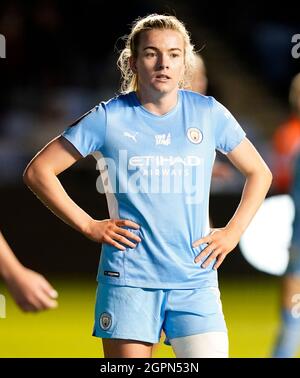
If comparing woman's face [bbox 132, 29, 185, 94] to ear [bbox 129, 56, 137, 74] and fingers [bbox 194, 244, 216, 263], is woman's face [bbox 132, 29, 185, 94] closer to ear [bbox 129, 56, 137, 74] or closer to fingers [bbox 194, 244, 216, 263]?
ear [bbox 129, 56, 137, 74]

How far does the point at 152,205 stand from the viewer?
15.3 feet

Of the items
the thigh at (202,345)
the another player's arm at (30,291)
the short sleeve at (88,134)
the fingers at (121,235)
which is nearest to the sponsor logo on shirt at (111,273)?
the fingers at (121,235)

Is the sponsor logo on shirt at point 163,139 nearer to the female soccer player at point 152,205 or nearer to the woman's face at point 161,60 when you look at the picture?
the female soccer player at point 152,205

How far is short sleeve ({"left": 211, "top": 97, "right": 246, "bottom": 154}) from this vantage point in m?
4.86

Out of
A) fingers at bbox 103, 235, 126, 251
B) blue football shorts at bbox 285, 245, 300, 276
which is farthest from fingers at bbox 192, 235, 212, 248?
blue football shorts at bbox 285, 245, 300, 276

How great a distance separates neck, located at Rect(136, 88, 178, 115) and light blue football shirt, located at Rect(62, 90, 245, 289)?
0.02 m

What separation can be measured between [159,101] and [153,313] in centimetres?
85

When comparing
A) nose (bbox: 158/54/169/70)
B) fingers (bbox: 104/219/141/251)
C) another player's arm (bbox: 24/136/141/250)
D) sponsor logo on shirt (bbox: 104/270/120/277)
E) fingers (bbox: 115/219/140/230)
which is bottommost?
sponsor logo on shirt (bbox: 104/270/120/277)

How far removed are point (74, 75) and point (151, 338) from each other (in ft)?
25.9

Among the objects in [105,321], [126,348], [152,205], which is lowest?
[126,348]

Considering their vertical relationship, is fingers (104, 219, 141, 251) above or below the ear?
below

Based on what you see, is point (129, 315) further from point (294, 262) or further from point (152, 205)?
point (294, 262)

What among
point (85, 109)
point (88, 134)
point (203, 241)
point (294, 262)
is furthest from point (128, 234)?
point (85, 109)
